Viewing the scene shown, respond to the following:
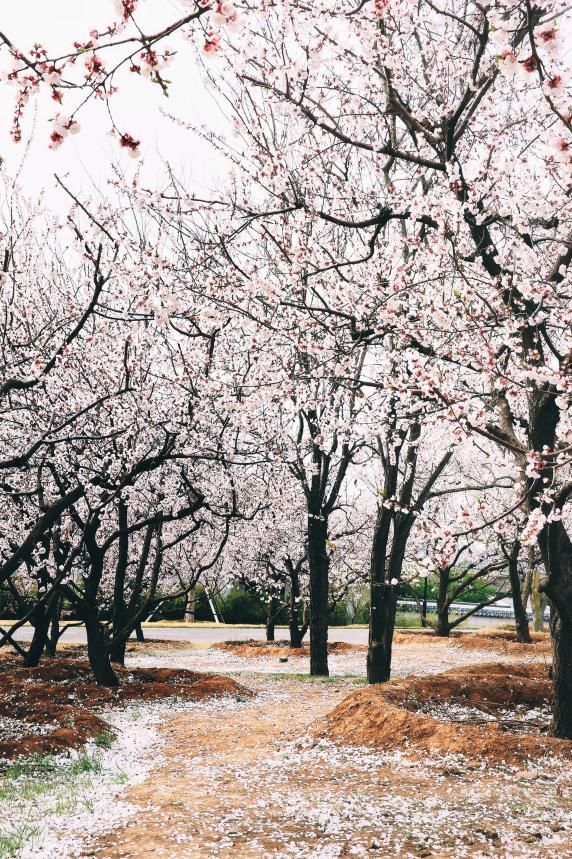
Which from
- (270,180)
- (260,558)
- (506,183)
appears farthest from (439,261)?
(260,558)

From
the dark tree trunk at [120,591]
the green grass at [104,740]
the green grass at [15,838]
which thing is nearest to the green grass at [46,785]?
the green grass at [15,838]

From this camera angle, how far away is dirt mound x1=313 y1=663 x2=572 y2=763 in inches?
265

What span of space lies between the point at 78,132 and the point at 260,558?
78.1 ft

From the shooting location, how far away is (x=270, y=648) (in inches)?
872

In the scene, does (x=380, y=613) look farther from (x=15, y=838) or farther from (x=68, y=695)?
(x=15, y=838)

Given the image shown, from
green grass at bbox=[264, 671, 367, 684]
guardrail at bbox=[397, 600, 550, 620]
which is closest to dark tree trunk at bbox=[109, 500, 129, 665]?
green grass at bbox=[264, 671, 367, 684]

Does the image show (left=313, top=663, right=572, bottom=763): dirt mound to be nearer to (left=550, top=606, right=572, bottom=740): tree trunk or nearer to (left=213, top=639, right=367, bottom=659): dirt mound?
(left=550, top=606, right=572, bottom=740): tree trunk

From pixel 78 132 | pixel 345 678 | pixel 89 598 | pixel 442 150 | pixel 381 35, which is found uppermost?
pixel 381 35

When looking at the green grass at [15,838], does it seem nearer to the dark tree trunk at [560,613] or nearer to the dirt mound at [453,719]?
the dirt mound at [453,719]

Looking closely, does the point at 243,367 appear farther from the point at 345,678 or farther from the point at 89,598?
the point at 345,678

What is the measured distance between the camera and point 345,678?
47.5ft

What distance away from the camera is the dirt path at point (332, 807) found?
444 cm

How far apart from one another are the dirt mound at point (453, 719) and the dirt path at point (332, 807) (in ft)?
0.96

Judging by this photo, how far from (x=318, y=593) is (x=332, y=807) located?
10188 millimetres
